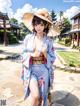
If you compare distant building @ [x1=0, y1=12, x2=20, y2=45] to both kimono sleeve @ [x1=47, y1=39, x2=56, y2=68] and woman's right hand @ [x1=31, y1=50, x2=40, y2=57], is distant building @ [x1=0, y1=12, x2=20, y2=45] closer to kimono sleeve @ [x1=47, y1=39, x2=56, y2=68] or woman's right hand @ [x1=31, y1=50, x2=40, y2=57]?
kimono sleeve @ [x1=47, y1=39, x2=56, y2=68]

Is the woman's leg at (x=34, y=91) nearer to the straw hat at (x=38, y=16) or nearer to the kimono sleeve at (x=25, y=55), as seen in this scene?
the kimono sleeve at (x=25, y=55)

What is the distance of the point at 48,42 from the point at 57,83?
10.5 ft

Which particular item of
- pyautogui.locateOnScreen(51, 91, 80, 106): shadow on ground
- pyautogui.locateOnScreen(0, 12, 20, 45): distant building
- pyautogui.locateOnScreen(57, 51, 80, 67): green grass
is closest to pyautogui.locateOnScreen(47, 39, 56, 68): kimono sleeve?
pyautogui.locateOnScreen(51, 91, 80, 106): shadow on ground

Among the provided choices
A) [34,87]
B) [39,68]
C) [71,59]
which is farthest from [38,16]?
[71,59]

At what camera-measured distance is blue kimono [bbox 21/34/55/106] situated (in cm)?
388

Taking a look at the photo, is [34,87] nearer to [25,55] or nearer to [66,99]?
[25,55]

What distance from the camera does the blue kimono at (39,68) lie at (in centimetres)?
388

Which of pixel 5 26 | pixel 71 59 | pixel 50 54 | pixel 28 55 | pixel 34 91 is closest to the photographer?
pixel 34 91

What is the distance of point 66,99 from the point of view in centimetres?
555

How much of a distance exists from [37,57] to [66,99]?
6.87 ft

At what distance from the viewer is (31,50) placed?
3887 mm

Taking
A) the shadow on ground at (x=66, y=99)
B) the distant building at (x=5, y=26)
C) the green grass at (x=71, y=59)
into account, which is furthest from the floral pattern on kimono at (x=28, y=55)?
the distant building at (x=5, y=26)

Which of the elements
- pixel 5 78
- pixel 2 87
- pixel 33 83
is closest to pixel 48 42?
pixel 33 83

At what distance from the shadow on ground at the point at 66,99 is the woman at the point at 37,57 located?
53.2 inches
